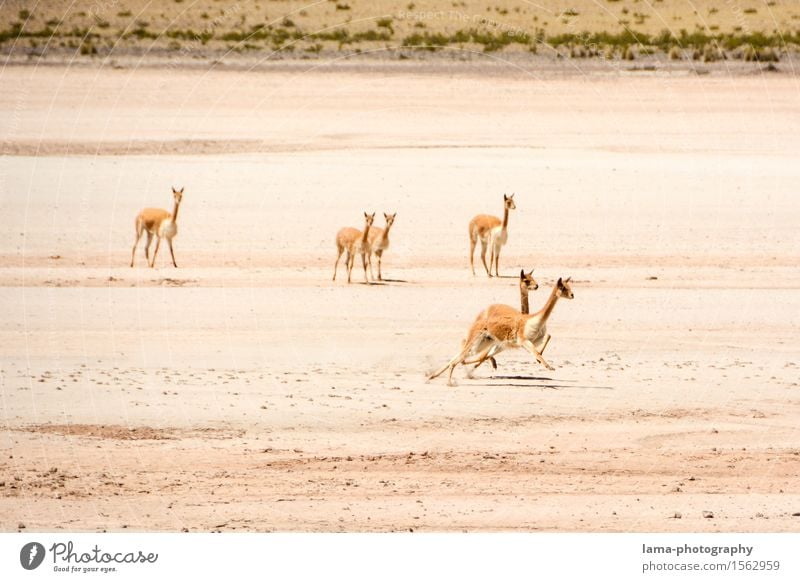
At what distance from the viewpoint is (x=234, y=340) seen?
20.3 meters

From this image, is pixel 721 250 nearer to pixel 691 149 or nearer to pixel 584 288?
pixel 584 288

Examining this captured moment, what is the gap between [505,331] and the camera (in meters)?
17.3

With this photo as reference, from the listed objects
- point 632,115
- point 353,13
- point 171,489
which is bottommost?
point 171,489

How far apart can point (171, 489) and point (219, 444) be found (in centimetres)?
153

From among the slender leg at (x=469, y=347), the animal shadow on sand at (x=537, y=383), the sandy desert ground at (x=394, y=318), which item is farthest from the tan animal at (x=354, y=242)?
the slender leg at (x=469, y=347)

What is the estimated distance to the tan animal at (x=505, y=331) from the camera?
17234 mm

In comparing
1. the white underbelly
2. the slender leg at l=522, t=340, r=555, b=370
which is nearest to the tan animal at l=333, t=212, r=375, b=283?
the white underbelly

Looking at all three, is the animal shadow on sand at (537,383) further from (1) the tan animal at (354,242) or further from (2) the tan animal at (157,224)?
(2) the tan animal at (157,224)

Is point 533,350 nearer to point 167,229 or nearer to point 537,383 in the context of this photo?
point 537,383

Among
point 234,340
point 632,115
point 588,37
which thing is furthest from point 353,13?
point 234,340
